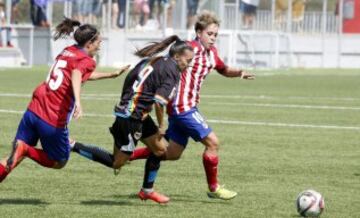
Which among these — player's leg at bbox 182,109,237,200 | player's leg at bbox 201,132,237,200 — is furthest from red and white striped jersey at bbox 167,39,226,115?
player's leg at bbox 201,132,237,200

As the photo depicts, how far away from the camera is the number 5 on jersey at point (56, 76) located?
35.6 ft

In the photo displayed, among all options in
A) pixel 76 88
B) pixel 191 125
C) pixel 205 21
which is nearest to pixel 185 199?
pixel 191 125

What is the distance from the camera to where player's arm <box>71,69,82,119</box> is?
10.5m

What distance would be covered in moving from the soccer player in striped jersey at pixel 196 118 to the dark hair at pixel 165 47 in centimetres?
60

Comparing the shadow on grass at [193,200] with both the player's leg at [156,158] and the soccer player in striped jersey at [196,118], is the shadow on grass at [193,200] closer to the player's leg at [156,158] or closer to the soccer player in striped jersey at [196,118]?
the soccer player in striped jersey at [196,118]

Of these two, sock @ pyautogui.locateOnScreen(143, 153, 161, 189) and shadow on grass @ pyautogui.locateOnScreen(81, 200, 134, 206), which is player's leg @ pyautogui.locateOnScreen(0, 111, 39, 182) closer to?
shadow on grass @ pyautogui.locateOnScreen(81, 200, 134, 206)

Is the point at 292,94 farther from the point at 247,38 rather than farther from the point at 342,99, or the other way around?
the point at 247,38

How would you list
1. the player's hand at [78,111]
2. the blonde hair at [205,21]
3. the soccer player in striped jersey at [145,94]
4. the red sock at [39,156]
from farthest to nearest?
the blonde hair at [205,21] → the soccer player in striped jersey at [145,94] → the red sock at [39,156] → the player's hand at [78,111]

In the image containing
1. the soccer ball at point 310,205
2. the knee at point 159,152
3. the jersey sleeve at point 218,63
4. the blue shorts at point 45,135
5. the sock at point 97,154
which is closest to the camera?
the soccer ball at point 310,205

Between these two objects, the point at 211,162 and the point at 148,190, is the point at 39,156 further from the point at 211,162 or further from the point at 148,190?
the point at 211,162

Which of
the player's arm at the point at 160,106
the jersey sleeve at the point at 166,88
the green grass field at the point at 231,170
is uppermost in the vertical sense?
the jersey sleeve at the point at 166,88

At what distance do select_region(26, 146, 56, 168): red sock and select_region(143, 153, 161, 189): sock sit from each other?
946 mm

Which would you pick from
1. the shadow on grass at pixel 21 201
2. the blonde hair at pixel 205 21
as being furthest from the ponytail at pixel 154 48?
the shadow on grass at pixel 21 201

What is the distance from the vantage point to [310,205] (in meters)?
10.4
